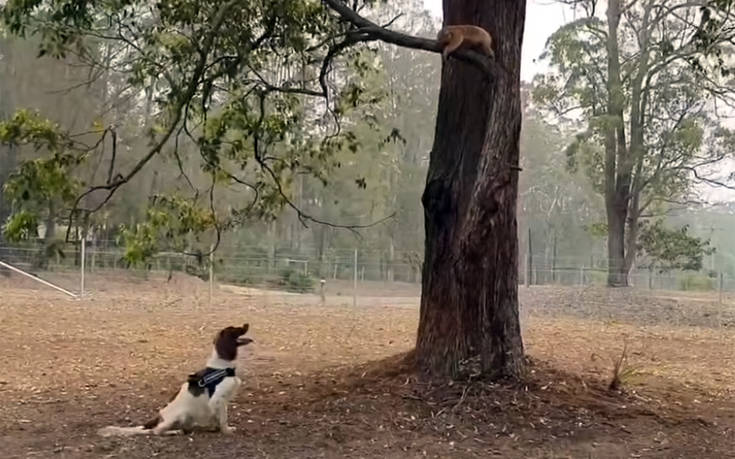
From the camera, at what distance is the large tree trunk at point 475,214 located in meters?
5.95

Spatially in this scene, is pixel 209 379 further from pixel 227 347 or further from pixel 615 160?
pixel 615 160

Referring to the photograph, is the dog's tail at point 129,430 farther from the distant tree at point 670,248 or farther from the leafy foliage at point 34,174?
the distant tree at point 670,248

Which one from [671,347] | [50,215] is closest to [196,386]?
[50,215]

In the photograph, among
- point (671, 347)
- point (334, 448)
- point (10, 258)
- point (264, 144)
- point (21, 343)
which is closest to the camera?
point (334, 448)

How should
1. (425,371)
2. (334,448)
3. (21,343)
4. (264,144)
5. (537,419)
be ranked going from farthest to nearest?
(21,343) < (264,144) < (425,371) < (537,419) < (334,448)

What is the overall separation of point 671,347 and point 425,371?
6730 millimetres

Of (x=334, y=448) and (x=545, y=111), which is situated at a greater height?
(x=545, y=111)

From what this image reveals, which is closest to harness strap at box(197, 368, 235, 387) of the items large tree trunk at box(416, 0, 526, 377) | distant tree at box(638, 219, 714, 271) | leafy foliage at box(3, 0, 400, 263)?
leafy foliage at box(3, 0, 400, 263)

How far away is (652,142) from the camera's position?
71.6 ft

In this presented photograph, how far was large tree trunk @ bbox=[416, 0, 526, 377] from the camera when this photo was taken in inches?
234

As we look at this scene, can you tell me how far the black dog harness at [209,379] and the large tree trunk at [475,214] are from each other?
5.86 feet

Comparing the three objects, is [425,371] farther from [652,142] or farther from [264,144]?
[652,142]

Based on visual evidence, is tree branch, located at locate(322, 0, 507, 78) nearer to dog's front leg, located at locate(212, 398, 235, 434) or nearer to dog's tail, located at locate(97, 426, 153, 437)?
dog's front leg, located at locate(212, 398, 235, 434)

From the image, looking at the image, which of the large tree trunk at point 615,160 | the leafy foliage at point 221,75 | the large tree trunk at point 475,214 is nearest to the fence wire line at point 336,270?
the large tree trunk at point 615,160
